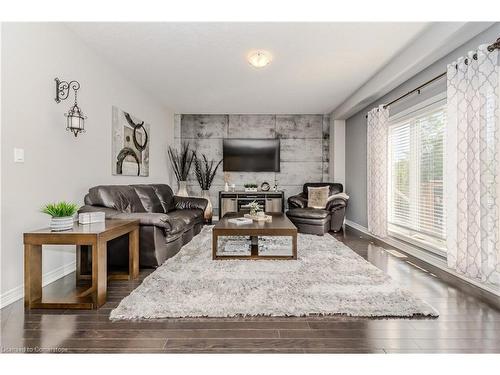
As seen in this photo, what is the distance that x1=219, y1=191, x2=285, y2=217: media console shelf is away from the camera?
674 centimetres

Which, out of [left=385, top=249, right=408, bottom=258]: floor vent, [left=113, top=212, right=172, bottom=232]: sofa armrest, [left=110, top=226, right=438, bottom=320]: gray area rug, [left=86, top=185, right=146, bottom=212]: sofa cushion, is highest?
[left=86, top=185, right=146, bottom=212]: sofa cushion

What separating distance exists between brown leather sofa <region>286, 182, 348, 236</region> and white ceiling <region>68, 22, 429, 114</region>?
6.64 feet

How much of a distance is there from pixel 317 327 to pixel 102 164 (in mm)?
3286

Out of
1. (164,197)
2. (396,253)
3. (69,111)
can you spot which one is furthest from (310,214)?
(69,111)

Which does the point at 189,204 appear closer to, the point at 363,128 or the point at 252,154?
the point at 252,154

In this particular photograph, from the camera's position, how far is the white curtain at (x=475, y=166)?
2486 mm

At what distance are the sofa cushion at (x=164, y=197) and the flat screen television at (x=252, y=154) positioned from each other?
2104 millimetres

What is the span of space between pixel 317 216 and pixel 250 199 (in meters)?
2.09

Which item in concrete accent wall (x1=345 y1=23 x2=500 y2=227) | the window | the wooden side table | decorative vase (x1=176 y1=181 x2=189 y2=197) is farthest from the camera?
decorative vase (x1=176 y1=181 x2=189 y2=197)

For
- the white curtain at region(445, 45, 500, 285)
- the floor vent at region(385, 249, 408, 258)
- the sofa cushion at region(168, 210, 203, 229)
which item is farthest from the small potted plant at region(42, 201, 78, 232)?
the floor vent at region(385, 249, 408, 258)

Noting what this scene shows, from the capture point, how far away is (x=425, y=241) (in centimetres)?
374

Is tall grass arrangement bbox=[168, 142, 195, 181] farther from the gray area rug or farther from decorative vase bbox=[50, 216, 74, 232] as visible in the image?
decorative vase bbox=[50, 216, 74, 232]

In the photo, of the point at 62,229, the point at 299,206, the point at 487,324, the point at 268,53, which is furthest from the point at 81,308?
the point at 299,206
